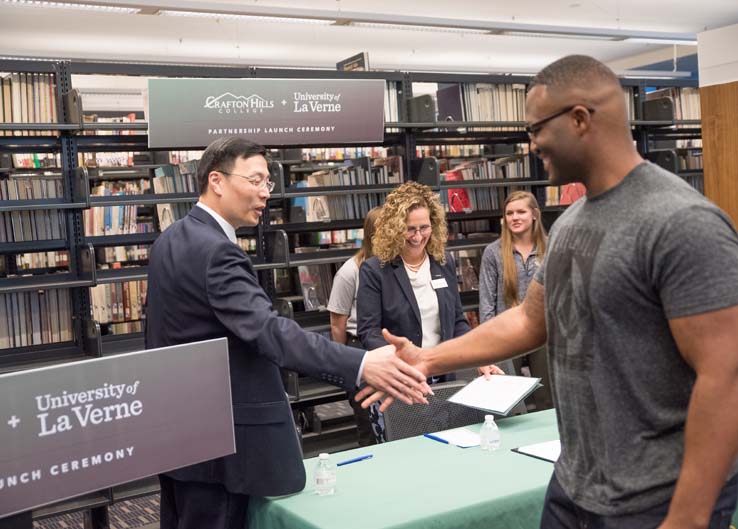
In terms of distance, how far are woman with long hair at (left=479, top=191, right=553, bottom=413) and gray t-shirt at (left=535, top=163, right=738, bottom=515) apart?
291 centimetres

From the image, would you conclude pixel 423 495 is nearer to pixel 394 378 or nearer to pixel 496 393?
pixel 394 378

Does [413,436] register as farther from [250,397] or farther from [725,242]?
[725,242]

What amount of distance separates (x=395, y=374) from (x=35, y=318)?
317 centimetres

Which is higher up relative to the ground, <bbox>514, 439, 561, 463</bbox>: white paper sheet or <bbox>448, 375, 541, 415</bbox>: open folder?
<bbox>448, 375, 541, 415</bbox>: open folder

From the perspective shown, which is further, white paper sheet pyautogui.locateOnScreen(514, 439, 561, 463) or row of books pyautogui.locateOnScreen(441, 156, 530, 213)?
row of books pyautogui.locateOnScreen(441, 156, 530, 213)

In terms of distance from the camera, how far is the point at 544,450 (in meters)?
2.56

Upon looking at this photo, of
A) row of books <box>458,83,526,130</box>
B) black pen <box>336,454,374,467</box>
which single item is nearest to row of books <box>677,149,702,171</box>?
row of books <box>458,83,526,130</box>

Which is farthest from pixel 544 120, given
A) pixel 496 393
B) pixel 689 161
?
pixel 689 161

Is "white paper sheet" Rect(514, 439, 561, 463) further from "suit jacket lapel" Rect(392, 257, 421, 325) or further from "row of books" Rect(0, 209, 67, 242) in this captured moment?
"row of books" Rect(0, 209, 67, 242)

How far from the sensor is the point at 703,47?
7.82 metres

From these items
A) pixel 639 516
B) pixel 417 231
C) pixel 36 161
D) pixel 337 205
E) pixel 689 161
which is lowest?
pixel 639 516

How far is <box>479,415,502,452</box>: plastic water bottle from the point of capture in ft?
8.64

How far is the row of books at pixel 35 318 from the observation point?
4.64 metres

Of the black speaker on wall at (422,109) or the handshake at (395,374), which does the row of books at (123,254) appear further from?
the handshake at (395,374)
